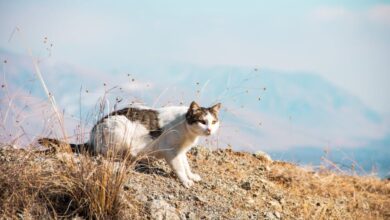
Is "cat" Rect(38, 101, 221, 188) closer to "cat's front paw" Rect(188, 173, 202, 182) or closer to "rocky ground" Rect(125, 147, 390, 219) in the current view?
"cat's front paw" Rect(188, 173, 202, 182)

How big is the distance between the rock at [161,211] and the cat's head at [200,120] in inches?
48.0

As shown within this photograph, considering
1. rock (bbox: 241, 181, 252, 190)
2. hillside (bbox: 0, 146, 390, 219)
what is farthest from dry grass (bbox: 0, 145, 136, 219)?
rock (bbox: 241, 181, 252, 190)

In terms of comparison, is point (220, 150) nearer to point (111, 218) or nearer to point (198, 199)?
point (198, 199)

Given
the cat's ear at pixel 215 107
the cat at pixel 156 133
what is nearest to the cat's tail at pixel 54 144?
the cat at pixel 156 133

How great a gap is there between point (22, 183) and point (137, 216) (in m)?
1.10

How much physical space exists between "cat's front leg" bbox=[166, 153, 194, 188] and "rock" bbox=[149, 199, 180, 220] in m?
0.62

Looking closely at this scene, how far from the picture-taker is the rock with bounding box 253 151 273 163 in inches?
335

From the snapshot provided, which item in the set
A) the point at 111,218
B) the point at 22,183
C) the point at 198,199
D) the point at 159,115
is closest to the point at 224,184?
the point at 198,199

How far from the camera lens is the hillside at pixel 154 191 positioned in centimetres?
503

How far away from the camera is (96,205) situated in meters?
4.99

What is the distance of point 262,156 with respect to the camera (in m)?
8.59

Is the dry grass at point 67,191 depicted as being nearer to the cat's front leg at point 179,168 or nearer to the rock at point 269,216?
the cat's front leg at point 179,168

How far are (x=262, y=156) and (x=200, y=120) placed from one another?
251 cm

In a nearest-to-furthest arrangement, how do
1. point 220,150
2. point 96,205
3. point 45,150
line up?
1. point 96,205
2. point 45,150
3. point 220,150
